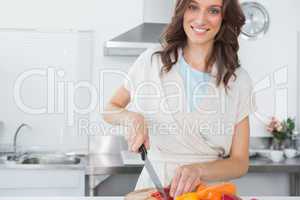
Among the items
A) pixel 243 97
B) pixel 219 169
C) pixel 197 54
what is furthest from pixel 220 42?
pixel 219 169

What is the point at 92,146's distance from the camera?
8.99ft

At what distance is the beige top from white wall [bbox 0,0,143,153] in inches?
57.5

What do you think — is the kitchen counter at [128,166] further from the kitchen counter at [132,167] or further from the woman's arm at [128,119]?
the woman's arm at [128,119]

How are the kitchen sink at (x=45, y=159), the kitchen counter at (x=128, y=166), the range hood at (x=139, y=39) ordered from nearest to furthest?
the kitchen counter at (x=128, y=166) → the range hood at (x=139, y=39) → the kitchen sink at (x=45, y=159)

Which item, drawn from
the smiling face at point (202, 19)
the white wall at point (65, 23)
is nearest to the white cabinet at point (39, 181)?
the white wall at point (65, 23)

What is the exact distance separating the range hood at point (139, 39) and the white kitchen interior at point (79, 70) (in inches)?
6.4

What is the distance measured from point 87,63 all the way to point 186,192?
76.2 inches

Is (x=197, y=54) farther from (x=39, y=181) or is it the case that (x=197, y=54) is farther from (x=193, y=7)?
(x=39, y=181)

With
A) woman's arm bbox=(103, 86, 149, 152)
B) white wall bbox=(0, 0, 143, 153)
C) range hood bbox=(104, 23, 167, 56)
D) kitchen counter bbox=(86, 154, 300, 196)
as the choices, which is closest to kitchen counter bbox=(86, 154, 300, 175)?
kitchen counter bbox=(86, 154, 300, 196)

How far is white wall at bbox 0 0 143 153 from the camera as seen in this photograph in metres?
2.70

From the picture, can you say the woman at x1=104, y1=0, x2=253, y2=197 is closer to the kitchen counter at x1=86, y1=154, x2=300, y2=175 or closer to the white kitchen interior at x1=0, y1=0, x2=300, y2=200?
the kitchen counter at x1=86, y1=154, x2=300, y2=175

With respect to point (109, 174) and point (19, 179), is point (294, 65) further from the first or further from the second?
point (19, 179)

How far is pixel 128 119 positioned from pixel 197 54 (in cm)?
34

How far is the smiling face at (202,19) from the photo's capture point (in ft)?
3.89
